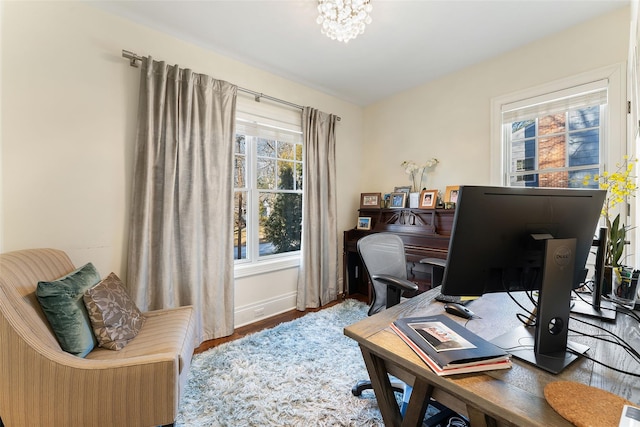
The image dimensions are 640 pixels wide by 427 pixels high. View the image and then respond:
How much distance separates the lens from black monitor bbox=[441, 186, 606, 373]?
78 centimetres

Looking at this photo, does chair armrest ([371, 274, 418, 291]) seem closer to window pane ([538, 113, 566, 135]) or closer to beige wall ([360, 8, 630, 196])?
beige wall ([360, 8, 630, 196])

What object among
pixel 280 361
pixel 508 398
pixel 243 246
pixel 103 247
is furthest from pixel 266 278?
pixel 508 398

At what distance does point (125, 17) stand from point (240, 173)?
4.89 feet

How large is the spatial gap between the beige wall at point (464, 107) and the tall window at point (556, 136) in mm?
177

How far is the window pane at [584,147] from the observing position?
222cm

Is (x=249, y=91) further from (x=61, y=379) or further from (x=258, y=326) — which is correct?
(x=61, y=379)

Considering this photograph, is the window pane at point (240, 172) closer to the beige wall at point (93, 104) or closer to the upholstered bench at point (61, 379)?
the beige wall at point (93, 104)

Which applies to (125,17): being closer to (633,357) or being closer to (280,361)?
(280,361)

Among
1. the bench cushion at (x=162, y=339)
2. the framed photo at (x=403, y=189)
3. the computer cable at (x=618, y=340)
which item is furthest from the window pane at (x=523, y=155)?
the bench cushion at (x=162, y=339)

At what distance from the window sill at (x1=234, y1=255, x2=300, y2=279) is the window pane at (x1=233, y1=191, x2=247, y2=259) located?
0.14 m

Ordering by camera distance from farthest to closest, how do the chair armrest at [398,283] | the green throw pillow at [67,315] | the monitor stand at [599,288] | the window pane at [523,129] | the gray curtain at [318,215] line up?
the gray curtain at [318,215] < the window pane at [523,129] < the chair armrest at [398,283] < the green throw pillow at [67,315] < the monitor stand at [599,288]

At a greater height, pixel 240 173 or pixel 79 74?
pixel 79 74

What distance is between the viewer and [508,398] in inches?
24.5

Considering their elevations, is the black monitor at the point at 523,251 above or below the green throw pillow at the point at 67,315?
above
